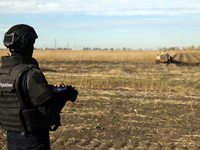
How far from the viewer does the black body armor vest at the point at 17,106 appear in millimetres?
2090

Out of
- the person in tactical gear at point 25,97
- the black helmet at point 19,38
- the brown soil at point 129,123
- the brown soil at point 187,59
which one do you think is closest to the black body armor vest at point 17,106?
the person in tactical gear at point 25,97

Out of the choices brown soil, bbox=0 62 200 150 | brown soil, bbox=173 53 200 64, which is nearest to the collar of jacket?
brown soil, bbox=0 62 200 150

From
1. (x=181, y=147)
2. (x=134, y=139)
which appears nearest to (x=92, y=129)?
(x=134, y=139)

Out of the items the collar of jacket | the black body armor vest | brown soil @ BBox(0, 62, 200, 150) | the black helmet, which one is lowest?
brown soil @ BBox(0, 62, 200, 150)

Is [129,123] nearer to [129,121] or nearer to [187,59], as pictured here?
[129,121]

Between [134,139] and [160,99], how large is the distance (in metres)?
3.69

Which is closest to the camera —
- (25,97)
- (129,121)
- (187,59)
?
(25,97)

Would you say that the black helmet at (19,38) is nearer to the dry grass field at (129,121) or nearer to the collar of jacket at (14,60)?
the collar of jacket at (14,60)

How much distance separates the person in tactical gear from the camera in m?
2.05

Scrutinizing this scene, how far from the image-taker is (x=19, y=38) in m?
2.19

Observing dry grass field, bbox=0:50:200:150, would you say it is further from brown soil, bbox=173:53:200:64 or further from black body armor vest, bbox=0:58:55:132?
brown soil, bbox=173:53:200:64

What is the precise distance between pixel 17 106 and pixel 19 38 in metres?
0.64

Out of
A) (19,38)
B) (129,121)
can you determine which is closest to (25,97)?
(19,38)

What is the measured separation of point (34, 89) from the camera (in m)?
2.04
